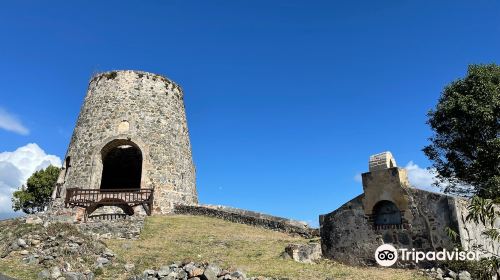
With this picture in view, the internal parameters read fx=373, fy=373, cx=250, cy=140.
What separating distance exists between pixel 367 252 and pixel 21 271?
1120 centimetres

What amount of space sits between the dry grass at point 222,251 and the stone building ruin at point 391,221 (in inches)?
35.4

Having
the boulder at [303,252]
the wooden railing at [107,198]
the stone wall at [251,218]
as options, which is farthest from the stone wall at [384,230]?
the wooden railing at [107,198]

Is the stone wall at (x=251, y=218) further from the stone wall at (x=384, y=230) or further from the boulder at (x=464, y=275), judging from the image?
the boulder at (x=464, y=275)

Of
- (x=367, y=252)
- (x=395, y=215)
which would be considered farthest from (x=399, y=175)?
(x=367, y=252)

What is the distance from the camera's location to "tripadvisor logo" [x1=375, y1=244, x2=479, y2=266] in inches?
431

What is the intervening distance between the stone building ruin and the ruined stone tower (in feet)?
46.5

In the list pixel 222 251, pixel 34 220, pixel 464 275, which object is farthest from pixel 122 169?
pixel 464 275

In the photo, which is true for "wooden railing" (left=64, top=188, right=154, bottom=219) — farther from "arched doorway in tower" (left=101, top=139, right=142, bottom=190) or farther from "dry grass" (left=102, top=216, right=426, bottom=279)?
"arched doorway in tower" (left=101, top=139, right=142, bottom=190)

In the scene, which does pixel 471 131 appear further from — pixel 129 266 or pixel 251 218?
pixel 129 266

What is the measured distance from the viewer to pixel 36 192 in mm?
41844

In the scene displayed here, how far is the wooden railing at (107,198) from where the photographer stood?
2239 centimetres

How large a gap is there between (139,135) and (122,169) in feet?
29.2

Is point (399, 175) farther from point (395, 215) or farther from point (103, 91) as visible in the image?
point (103, 91)

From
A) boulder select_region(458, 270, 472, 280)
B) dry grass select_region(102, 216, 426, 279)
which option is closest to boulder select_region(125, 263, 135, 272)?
dry grass select_region(102, 216, 426, 279)
